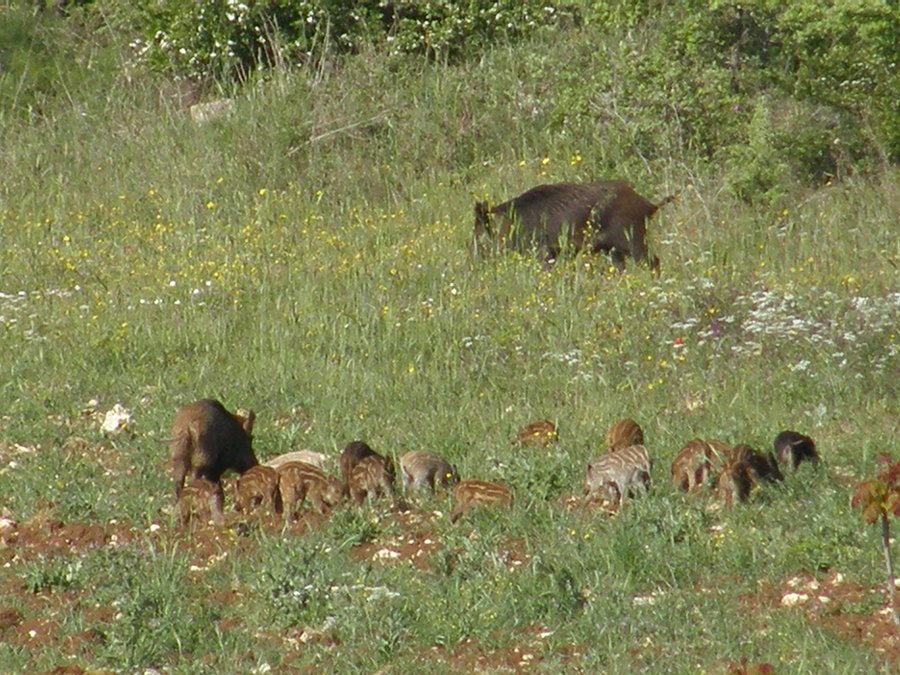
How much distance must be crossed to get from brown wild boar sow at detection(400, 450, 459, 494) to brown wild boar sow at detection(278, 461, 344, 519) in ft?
1.26

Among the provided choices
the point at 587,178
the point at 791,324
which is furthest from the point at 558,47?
the point at 791,324

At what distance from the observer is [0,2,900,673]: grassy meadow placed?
6723 millimetres

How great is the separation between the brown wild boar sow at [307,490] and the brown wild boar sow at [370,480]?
0.08 meters

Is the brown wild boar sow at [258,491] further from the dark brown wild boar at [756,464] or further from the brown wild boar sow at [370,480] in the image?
the dark brown wild boar at [756,464]

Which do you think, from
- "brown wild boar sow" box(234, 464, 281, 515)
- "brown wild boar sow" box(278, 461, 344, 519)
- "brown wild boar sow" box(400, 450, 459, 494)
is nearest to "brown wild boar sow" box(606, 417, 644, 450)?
"brown wild boar sow" box(400, 450, 459, 494)

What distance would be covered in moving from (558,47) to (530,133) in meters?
1.61

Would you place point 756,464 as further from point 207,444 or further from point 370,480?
point 207,444

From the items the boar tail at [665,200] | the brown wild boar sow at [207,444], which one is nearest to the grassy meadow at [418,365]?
the boar tail at [665,200]

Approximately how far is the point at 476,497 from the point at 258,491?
1056 mm

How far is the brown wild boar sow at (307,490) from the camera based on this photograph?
8.00m

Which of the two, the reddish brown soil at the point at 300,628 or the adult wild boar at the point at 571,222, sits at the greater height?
the reddish brown soil at the point at 300,628

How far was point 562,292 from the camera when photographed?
39.2 ft

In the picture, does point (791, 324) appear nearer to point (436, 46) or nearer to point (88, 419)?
point (88, 419)

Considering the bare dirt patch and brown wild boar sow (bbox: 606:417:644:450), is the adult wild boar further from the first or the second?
the bare dirt patch
